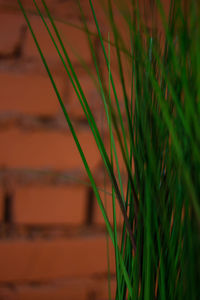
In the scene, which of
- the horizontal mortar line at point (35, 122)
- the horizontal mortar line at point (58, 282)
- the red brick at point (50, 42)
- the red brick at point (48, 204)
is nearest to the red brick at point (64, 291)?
the horizontal mortar line at point (58, 282)

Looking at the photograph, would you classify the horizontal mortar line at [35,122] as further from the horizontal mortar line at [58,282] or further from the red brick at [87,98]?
the horizontal mortar line at [58,282]

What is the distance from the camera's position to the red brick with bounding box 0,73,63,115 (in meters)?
0.53

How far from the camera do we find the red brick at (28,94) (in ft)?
1.73

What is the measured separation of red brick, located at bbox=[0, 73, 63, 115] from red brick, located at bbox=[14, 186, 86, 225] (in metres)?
0.13

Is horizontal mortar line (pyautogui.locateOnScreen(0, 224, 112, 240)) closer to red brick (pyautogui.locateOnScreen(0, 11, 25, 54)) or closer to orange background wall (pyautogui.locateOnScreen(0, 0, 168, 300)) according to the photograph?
orange background wall (pyautogui.locateOnScreen(0, 0, 168, 300))

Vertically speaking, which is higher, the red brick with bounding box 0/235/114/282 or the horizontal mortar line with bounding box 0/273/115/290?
the red brick with bounding box 0/235/114/282

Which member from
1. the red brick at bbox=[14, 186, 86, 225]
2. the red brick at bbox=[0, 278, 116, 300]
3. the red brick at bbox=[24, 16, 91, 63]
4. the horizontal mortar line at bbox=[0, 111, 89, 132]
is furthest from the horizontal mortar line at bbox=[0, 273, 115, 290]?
the red brick at bbox=[24, 16, 91, 63]

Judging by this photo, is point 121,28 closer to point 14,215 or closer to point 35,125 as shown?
point 35,125

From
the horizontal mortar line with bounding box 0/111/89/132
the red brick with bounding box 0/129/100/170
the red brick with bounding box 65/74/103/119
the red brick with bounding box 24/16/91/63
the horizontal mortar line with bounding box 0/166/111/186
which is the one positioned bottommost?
the horizontal mortar line with bounding box 0/166/111/186

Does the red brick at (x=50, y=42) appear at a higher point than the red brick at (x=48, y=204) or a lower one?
higher

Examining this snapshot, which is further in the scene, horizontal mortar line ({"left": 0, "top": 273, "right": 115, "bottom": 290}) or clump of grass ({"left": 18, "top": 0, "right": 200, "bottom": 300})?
horizontal mortar line ({"left": 0, "top": 273, "right": 115, "bottom": 290})

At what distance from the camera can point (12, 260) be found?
1.90 feet

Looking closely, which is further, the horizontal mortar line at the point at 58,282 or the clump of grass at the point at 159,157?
the horizontal mortar line at the point at 58,282

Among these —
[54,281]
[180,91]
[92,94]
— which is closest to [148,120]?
[180,91]
